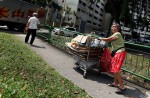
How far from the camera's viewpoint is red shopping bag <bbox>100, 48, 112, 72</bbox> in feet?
25.2

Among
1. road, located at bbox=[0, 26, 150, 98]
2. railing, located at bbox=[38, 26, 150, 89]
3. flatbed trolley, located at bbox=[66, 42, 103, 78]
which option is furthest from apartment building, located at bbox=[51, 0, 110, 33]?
flatbed trolley, located at bbox=[66, 42, 103, 78]

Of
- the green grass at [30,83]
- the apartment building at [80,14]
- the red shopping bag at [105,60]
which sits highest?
the apartment building at [80,14]

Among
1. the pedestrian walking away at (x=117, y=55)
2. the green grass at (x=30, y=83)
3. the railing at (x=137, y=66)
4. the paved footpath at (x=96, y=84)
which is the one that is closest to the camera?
the green grass at (x=30, y=83)

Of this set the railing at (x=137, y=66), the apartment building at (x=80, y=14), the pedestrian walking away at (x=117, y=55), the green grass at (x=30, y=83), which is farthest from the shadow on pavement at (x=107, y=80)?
the apartment building at (x=80, y=14)

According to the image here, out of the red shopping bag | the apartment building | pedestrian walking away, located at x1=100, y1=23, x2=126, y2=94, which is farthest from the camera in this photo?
the apartment building

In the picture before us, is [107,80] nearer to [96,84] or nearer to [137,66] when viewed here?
[96,84]

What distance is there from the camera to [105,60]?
7801 millimetres

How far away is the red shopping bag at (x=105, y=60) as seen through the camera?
767 centimetres

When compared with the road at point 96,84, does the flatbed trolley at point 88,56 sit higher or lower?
higher

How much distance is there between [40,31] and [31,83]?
39.1ft

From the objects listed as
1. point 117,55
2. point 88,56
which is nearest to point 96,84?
point 88,56

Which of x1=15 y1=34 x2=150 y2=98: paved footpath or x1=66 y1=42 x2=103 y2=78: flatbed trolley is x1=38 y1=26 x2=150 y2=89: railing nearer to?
x1=15 y1=34 x2=150 y2=98: paved footpath

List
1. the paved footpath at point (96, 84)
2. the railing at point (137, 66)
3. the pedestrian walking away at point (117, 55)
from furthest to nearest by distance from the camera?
the railing at point (137, 66), the pedestrian walking away at point (117, 55), the paved footpath at point (96, 84)

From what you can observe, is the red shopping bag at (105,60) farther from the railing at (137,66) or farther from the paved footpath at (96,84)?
the railing at (137,66)
